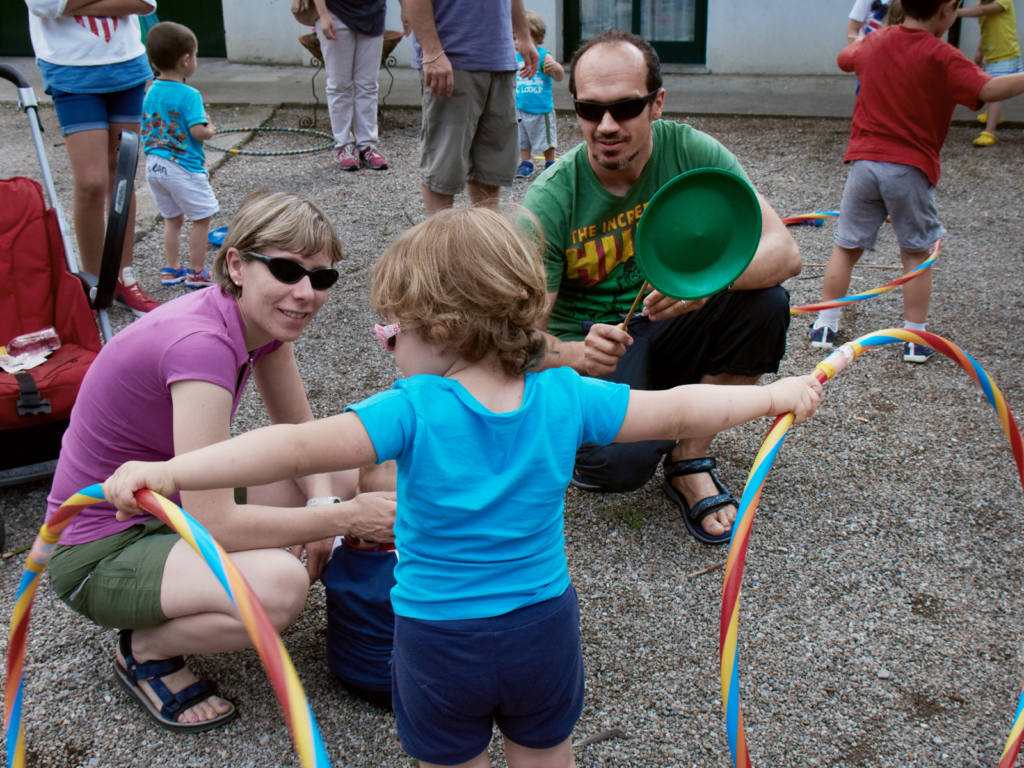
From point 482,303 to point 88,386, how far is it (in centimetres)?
116

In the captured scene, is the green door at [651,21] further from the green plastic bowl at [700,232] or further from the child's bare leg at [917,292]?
the green plastic bowl at [700,232]

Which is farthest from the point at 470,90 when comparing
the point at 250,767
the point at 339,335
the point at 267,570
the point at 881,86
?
the point at 250,767

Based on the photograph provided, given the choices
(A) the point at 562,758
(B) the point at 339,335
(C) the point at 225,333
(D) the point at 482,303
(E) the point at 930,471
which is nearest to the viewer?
(D) the point at 482,303

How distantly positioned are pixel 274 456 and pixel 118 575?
0.92 metres

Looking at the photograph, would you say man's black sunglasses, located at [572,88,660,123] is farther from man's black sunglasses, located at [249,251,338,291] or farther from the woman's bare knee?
the woman's bare knee

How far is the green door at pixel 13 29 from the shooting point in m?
10.8

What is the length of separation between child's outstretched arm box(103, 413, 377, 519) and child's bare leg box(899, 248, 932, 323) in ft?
11.1

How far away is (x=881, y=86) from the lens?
13.8ft

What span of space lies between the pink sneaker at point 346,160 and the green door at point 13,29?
603cm

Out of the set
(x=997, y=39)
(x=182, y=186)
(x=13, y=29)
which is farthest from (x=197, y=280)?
(x=13, y=29)

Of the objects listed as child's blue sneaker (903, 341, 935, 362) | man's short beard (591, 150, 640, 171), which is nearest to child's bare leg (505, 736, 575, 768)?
man's short beard (591, 150, 640, 171)

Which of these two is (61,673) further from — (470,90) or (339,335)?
(470,90)

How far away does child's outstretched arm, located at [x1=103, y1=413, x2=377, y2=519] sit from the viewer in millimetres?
1492

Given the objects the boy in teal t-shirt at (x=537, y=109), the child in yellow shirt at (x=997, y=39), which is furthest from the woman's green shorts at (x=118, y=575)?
the child in yellow shirt at (x=997, y=39)
